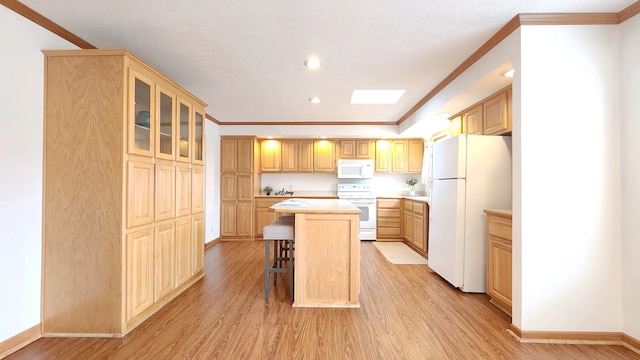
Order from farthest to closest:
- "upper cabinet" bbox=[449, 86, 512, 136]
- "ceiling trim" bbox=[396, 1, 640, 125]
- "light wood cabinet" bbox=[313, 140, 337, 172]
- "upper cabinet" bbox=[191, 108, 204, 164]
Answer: "light wood cabinet" bbox=[313, 140, 337, 172] → "upper cabinet" bbox=[191, 108, 204, 164] → "upper cabinet" bbox=[449, 86, 512, 136] → "ceiling trim" bbox=[396, 1, 640, 125]

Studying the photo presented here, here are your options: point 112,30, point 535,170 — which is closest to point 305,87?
point 112,30

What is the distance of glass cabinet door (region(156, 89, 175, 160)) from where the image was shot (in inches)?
96.4

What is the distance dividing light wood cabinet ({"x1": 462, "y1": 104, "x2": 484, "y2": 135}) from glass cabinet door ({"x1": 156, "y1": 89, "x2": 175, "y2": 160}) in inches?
129

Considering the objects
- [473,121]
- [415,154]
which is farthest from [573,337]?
[415,154]

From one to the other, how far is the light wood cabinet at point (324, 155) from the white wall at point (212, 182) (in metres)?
1.92

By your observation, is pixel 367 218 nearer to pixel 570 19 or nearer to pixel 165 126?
pixel 165 126

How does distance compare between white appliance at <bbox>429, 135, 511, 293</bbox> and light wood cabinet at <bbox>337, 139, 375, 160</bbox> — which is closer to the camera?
white appliance at <bbox>429, 135, 511, 293</bbox>

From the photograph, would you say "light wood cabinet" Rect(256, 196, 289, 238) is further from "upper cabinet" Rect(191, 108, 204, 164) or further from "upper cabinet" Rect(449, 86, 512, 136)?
"upper cabinet" Rect(449, 86, 512, 136)

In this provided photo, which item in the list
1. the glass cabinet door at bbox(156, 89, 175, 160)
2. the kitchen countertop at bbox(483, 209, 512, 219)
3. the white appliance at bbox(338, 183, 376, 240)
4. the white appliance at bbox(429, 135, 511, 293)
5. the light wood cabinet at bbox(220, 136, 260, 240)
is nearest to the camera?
the kitchen countertop at bbox(483, 209, 512, 219)

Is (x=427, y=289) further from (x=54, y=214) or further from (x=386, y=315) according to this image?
(x=54, y=214)

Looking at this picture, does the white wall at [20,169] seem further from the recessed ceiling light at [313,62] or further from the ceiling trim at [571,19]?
the ceiling trim at [571,19]

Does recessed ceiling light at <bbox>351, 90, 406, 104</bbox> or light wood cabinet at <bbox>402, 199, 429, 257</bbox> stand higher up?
recessed ceiling light at <bbox>351, 90, 406, 104</bbox>

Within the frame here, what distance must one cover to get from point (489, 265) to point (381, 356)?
154cm

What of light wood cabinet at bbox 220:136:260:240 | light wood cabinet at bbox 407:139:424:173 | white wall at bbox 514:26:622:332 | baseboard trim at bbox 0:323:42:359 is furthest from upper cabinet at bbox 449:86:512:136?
baseboard trim at bbox 0:323:42:359
